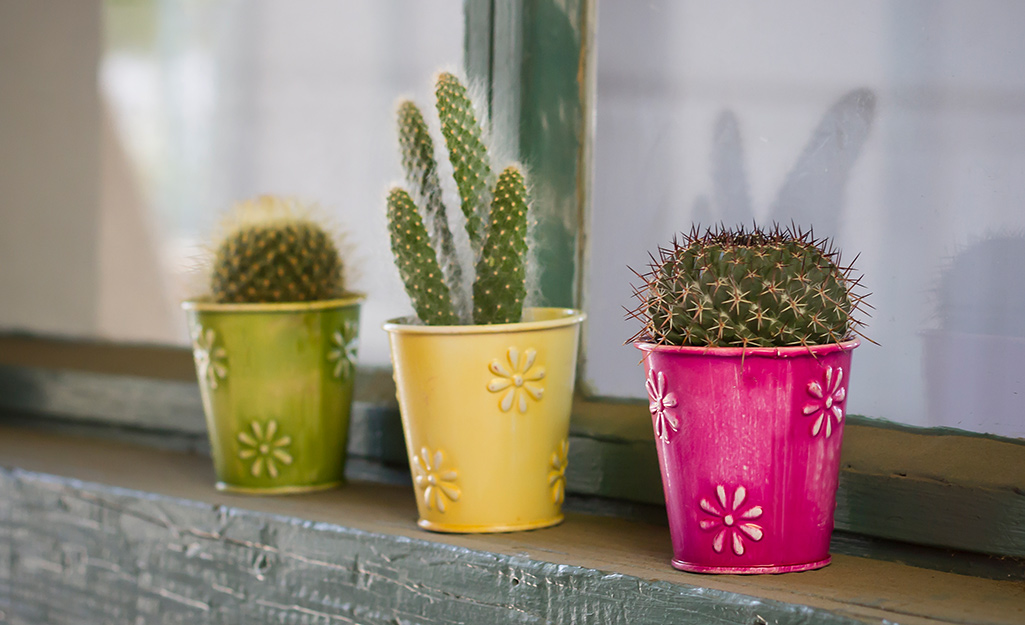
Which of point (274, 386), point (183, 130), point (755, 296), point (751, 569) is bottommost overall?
point (751, 569)

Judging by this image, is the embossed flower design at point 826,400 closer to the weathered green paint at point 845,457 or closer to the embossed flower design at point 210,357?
the weathered green paint at point 845,457

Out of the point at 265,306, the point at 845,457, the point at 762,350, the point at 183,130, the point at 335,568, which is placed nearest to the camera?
the point at 762,350

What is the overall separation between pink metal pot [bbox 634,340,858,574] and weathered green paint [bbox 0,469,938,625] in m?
0.06

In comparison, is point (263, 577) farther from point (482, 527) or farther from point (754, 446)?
point (754, 446)

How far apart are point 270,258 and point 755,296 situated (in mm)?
610

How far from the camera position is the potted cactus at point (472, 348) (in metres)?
1.00

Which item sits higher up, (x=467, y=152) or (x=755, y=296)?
(x=467, y=152)

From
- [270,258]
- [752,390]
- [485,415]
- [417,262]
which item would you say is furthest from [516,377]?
[270,258]

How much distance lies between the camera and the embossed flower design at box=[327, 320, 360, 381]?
4.09ft

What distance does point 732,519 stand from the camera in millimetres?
851

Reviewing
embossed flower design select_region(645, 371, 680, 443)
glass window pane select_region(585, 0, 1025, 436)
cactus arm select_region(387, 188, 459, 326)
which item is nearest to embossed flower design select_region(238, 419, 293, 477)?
cactus arm select_region(387, 188, 459, 326)

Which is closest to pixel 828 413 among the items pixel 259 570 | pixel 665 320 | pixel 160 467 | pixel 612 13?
pixel 665 320

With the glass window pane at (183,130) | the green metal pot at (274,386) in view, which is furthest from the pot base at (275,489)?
the glass window pane at (183,130)

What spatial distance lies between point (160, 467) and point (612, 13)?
854 millimetres
